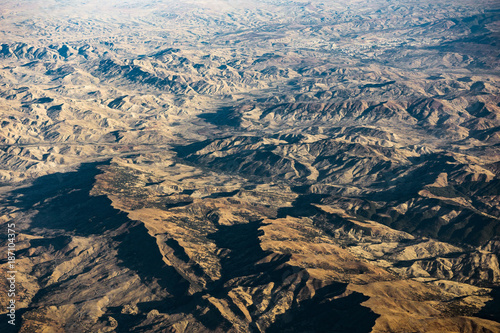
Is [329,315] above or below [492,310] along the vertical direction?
above

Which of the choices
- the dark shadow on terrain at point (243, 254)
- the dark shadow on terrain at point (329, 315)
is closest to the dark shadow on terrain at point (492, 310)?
the dark shadow on terrain at point (329, 315)

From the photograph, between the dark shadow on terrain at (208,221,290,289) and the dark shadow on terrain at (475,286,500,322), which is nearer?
the dark shadow on terrain at (475,286,500,322)

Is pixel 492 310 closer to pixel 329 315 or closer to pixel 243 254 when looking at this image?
pixel 329 315

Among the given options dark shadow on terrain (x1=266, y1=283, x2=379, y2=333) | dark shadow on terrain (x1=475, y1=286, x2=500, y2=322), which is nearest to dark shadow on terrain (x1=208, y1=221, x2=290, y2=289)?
dark shadow on terrain (x1=266, y1=283, x2=379, y2=333)

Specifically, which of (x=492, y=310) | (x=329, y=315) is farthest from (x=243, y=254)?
(x=492, y=310)

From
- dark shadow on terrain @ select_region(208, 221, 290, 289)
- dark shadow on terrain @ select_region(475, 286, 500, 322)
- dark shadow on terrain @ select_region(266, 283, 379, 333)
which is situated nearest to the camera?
dark shadow on terrain @ select_region(266, 283, 379, 333)

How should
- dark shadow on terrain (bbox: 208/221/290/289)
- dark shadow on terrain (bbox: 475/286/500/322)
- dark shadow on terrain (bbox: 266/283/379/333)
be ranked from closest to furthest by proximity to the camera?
dark shadow on terrain (bbox: 266/283/379/333) < dark shadow on terrain (bbox: 475/286/500/322) < dark shadow on terrain (bbox: 208/221/290/289)

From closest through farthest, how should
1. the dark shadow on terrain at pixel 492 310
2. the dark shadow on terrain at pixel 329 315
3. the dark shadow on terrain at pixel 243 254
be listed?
the dark shadow on terrain at pixel 329 315 < the dark shadow on terrain at pixel 492 310 < the dark shadow on terrain at pixel 243 254

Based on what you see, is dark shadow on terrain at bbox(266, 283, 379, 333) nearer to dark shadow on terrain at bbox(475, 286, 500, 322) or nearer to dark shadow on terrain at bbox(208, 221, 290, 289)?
dark shadow on terrain at bbox(208, 221, 290, 289)

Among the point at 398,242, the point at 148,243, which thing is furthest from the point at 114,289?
the point at 398,242

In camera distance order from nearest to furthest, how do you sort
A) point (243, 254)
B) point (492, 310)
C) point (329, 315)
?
point (329, 315)
point (492, 310)
point (243, 254)

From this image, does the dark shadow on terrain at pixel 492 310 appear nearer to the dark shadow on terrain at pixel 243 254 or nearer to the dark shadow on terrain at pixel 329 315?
the dark shadow on terrain at pixel 329 315
